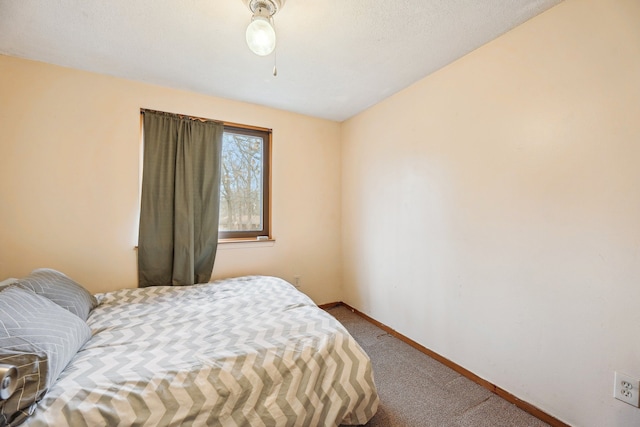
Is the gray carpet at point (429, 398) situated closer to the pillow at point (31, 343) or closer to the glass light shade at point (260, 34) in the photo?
the pillow at point (31, 343)

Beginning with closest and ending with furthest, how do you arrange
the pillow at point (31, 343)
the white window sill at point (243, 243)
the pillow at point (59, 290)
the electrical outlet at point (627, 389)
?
the pillow at point (31, 343), the electrical outlet at point (627, 389), the pillow at point (59, 290), the white window sill at point (243, 243)

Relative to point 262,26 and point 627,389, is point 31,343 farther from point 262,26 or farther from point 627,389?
point 627,389

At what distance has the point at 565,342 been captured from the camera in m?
1.41

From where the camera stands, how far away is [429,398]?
166 cm

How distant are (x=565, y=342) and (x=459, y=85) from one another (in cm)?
177

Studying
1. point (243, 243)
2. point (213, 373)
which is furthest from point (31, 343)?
point (243, 243)

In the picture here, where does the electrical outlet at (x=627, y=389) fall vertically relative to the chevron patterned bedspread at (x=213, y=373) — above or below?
below

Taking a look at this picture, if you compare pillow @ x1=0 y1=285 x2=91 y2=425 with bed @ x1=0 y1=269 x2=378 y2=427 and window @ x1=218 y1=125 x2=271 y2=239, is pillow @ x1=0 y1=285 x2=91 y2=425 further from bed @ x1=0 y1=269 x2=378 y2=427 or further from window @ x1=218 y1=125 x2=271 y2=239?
window @ x1=218 y1=125 x2=271 y2=239

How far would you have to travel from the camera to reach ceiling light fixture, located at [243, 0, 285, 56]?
1.37 m

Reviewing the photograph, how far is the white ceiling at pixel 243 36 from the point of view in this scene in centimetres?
148

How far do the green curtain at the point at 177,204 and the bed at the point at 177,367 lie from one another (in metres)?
0.62

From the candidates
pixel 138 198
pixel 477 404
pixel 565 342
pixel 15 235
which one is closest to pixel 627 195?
pixel 565 342

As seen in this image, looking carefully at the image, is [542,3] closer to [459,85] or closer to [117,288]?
[459,85]

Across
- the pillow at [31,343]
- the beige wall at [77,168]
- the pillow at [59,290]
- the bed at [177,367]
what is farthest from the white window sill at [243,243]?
the pillow at [31,343]
